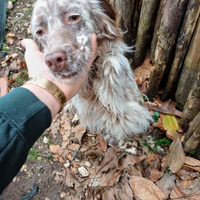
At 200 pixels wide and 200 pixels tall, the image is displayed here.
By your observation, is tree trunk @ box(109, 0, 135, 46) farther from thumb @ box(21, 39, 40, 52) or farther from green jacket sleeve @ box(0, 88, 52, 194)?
green jacket sleeve @ box(0, 88, 52, 194)

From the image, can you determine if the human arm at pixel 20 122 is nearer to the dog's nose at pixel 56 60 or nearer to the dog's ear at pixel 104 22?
the dog's nose at pixel 56 60

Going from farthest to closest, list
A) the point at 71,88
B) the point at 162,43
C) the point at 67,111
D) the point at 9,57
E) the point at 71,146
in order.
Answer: the point at 9,57, the point at 67,111, the point at 71,146, the point at 162,43, the point at 71,88

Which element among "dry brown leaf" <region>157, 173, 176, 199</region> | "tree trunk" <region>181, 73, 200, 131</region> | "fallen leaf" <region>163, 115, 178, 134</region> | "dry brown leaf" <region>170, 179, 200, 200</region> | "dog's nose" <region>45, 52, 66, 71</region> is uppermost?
"dog's nose" <region>45, 52, 66, 71</region>

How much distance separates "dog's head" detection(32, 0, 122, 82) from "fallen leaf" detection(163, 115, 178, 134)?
1463mm

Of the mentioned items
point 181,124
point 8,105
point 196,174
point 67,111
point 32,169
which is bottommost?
point 32,169

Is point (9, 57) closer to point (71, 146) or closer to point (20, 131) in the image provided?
point (71, 146)

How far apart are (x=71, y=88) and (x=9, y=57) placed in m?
3.33

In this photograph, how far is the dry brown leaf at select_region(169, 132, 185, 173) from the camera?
7.34 ft

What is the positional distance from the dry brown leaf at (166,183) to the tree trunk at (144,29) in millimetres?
2068

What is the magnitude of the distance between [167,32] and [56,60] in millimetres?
1479

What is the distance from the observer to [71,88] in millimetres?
1791

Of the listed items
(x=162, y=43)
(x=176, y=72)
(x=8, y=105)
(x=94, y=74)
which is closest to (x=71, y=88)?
(x=94, y=74)

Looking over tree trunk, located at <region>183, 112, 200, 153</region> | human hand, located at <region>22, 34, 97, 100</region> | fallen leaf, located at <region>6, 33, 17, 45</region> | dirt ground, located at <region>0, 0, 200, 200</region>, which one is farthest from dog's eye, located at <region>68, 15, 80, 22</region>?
fallen leaf, located at <region>6, 33, 17, 45</region>

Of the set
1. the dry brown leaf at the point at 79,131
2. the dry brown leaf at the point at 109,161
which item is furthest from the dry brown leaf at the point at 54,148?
the dry brown leaf at the point at 109,161
